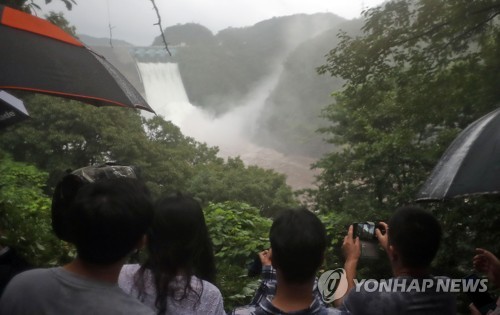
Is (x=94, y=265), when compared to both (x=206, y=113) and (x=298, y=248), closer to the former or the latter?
(x=298, y=248)

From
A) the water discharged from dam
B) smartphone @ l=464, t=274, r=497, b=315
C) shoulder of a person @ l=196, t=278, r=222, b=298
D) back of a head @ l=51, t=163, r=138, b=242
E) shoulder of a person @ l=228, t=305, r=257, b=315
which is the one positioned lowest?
the water discharged from dam

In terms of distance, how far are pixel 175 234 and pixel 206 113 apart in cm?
5098

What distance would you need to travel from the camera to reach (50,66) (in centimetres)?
227

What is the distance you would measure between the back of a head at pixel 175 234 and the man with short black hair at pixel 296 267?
0.29 meters

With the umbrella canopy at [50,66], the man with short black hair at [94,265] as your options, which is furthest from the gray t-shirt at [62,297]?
the umbrella canopy at [50,66]

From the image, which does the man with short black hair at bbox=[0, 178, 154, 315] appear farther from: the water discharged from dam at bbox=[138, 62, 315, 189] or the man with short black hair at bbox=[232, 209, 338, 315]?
the water discharged from dam at bbox=[138, 62, 315, 189]

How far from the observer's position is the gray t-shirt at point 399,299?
5.54ft

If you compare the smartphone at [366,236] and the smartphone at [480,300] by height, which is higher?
the smartphone at [366,236]

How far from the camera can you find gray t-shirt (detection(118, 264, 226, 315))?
1566 millimetres

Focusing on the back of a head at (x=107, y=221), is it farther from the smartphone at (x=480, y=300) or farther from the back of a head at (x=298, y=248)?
the smartphone at (x=480, y=300)

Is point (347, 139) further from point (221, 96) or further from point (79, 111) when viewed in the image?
point (221, 96)

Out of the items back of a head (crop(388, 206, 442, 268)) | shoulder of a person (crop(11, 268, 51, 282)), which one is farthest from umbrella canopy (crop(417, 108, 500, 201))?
shoulder of a person (crop(11, 268, 51, 282))

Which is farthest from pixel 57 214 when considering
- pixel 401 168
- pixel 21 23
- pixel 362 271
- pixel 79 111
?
pixel 79 111

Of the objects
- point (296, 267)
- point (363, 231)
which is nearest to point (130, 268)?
point (296, 267)
